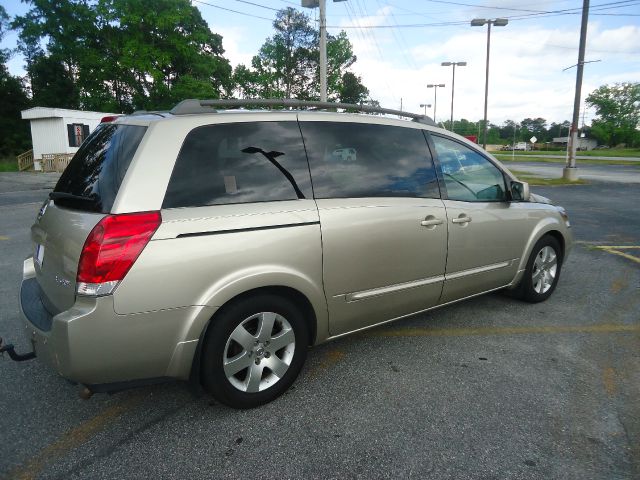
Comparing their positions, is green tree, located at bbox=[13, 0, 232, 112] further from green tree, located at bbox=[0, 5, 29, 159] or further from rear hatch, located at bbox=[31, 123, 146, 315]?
rear hatch, located at bbox=[31, 123, 146, 315]

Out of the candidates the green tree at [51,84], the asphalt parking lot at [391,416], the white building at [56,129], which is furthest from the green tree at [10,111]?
the asphalt parking lot at [391,416]

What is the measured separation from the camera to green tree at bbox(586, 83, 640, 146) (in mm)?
90062

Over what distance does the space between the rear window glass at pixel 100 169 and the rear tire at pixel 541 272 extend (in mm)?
3556

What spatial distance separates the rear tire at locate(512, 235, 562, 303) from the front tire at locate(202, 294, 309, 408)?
8.38 feet

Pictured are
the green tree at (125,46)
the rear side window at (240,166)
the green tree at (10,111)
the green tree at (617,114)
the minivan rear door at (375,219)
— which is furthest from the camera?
the green tree at (617,114)

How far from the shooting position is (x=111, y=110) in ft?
114

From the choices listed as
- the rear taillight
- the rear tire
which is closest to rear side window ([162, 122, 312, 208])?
the rear taillight

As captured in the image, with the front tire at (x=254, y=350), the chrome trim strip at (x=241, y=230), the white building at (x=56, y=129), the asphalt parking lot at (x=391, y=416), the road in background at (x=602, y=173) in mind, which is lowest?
the asphalt parking lot at (x=391, y=416)

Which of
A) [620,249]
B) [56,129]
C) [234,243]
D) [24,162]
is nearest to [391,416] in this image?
[234,243]

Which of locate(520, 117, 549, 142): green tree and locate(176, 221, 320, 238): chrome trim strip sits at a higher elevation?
locate(520, 117, 549, 142): green tree

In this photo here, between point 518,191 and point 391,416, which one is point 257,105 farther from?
point 518,191

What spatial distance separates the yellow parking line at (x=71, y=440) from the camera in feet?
7.10

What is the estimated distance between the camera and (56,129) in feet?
86.4

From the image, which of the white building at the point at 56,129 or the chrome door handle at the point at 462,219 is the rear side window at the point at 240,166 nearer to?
the chrome door handle at the point at 462,219
